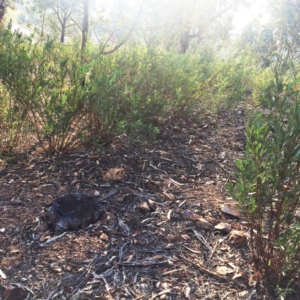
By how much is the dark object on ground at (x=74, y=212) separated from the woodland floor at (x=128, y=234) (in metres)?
0.07

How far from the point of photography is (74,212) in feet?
8.14

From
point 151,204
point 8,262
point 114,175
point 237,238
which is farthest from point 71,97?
point 237,238

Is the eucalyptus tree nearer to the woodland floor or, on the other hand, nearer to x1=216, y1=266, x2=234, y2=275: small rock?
the woodland floor

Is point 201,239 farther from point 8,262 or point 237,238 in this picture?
point 8,262

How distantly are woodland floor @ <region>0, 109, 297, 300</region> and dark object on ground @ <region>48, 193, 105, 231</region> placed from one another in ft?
0.23

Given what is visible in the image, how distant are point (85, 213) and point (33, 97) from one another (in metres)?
1.19

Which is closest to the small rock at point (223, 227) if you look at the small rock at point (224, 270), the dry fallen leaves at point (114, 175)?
the small rock at point (224, 270)

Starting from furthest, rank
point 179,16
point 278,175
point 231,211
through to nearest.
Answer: point 179,16 < point 231,211 < point 278,175

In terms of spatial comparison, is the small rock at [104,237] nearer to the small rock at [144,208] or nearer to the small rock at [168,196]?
the small rock at [144,208]

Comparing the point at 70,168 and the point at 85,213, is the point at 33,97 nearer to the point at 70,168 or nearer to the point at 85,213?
the point at 70,168

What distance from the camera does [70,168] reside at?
3146 mm

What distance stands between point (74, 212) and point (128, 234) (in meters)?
0.43

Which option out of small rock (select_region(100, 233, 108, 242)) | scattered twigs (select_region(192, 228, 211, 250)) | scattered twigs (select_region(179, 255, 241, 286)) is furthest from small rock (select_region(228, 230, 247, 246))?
small rock (select_region(100, 233, 108, 242))

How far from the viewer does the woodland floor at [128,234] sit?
1.94 metres
